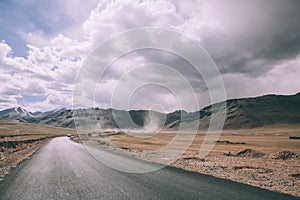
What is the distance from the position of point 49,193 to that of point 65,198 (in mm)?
1237

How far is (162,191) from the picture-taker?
9906mm

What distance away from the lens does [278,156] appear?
1140 inches

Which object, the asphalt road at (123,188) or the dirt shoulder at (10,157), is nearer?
the asphalt road at (123,188)

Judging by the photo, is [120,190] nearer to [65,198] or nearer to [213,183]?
[65,198]

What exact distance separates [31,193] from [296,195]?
410 inches

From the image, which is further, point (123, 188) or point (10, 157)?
point (10, 157)

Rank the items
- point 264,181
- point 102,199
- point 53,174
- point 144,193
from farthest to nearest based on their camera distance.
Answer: point 53,174 → point 264,181 → point 144,193 → point 102,199

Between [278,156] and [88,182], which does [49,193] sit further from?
[278,156]

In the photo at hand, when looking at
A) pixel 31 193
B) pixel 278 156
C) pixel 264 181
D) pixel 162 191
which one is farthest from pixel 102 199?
pixel 278 156

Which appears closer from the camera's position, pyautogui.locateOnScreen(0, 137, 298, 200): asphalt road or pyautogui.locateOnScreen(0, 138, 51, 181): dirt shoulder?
pyautogui.locateOnScreen(0, 137, 298, 200): asphalt road

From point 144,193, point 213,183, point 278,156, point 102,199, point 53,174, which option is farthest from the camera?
point 278,156

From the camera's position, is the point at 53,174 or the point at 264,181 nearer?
the point at 264,181

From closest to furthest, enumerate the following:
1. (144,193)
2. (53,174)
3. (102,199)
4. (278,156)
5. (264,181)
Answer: (102,199), (144,193), (264,181), (53,174), (278,156)

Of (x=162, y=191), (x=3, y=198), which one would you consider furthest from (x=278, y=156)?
(x=3, y=198)
